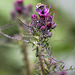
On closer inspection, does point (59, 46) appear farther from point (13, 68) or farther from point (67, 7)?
point (67, 7)

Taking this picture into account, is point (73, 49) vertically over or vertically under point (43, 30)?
over

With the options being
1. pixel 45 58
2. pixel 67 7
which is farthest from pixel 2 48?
pixel 45 58

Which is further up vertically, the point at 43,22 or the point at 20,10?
the point at 20,10

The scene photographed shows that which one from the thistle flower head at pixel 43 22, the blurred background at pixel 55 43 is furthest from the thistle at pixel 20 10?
the thistle flower head at pixel 43 22

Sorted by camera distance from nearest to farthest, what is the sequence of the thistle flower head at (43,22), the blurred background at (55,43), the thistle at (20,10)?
the thistle flower head at (43,22) → the thistle at (20,10) → the blurred background at (55,43)

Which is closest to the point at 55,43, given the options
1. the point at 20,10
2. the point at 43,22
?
the point at 20,10

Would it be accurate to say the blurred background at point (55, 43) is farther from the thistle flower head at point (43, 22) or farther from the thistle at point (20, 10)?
the thistle flower head at point (43, 22)

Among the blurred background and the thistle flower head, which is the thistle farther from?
the thistle flower head

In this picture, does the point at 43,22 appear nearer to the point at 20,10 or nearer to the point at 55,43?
the point at 20,10
